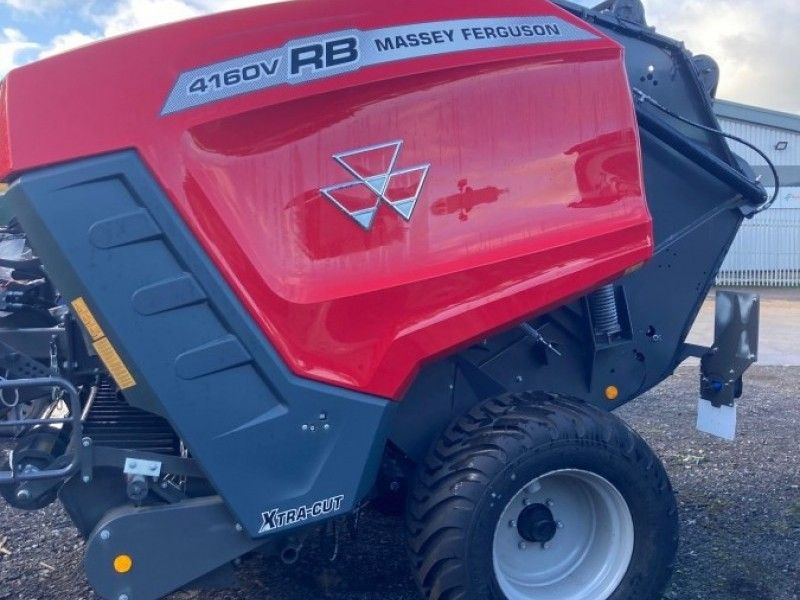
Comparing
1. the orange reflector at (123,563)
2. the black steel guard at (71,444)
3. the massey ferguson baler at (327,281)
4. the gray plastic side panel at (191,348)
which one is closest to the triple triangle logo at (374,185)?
the massey ferguson baler at (327,281)

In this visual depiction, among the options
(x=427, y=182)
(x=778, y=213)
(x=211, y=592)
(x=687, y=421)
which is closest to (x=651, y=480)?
(x=427, y=182)

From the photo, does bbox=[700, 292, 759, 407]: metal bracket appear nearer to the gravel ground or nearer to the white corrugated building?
the gravel ground

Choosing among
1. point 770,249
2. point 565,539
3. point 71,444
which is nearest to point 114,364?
point 71,444

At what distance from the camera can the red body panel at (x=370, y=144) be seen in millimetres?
2762

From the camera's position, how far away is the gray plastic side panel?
273cm

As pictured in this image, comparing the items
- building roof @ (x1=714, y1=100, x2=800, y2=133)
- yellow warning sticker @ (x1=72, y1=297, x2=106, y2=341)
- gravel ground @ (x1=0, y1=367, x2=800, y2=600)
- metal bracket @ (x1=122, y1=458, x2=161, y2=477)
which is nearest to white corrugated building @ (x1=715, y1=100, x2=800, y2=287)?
building roof @ (x1=714, y1=100, x2=800, y2=133)

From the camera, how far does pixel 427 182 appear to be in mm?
3076

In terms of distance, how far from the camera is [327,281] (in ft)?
9.69

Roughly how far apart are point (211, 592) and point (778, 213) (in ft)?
56.6

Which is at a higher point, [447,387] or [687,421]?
[447,387]

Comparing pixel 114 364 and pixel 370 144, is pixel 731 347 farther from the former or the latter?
pixel 114 364

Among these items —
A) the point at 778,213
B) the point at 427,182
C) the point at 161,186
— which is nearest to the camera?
the point at 161,186

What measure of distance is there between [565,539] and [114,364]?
1879 mm

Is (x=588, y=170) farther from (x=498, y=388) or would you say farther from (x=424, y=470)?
(x=424, y=470)
